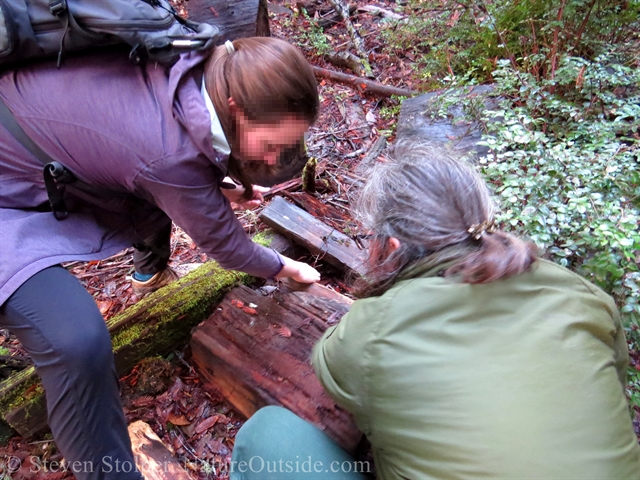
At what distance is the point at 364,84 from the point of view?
4.83 meters

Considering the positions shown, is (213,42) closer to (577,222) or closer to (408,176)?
(408,176)

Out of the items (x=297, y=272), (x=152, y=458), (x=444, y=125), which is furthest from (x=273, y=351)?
(x=444, y=125)

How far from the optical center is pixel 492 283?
1.25m

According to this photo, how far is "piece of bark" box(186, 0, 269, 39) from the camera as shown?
3932 millimetres

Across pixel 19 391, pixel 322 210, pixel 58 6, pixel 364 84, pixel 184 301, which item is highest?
pixel 58 6

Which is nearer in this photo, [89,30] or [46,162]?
[89,30]

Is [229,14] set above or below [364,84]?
above

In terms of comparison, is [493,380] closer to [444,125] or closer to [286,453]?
[286,453]

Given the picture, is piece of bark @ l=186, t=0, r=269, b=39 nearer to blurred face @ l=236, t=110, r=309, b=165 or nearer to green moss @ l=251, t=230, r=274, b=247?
green moss @ l=251, t=230, r=274, b=247

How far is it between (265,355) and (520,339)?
130cm

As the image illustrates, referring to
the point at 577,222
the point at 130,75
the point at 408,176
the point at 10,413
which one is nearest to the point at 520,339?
the point at 408,176

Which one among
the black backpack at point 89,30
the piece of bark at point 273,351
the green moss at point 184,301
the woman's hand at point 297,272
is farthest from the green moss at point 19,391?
the black backpack at point 89,30

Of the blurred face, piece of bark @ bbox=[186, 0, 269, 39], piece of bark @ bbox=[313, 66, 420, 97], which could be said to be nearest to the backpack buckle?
the blurred face

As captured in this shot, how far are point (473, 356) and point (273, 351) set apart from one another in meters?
1.21
